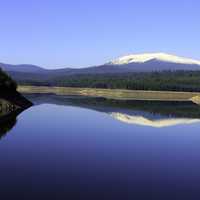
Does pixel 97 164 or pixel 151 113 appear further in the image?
pixel 151 113

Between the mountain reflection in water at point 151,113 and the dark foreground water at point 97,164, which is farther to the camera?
the mountain reflection in water at point 151,113

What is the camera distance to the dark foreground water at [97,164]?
13055mm

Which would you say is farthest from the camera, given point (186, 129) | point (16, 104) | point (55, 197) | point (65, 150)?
point (16, 104)

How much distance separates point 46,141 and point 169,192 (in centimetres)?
1021

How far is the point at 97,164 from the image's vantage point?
16.8 meters

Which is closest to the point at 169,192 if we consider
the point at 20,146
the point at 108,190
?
the point at 108,190

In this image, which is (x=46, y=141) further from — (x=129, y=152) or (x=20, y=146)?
(x=129, y=152)

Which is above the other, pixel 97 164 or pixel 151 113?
pixel 97 164

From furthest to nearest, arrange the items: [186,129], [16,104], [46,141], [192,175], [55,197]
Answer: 1. [16,104]
2. [186,129]
3. [46,141]
4. [192,175]
5. [55,197]

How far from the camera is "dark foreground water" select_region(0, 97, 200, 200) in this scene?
13055 millimetres

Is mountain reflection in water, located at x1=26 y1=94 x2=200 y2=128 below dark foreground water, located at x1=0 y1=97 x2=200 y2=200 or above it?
below

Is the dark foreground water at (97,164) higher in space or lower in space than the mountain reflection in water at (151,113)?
higher

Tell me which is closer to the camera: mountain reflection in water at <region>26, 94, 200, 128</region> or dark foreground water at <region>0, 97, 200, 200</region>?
dark foreground water at <region>0, 97, 200, 200</region>

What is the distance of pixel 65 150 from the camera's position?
65.1 ft
